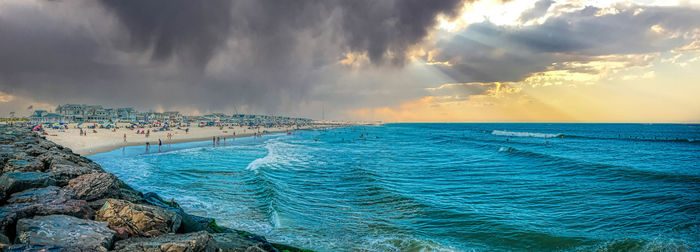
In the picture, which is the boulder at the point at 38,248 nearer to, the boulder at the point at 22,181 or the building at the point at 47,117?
the boulder at the point at 22,181

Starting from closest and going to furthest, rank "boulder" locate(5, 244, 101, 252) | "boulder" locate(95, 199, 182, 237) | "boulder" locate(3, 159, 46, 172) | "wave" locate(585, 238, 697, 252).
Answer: "boulder" locate(5, 244, 101, 252) → "boulder" locate(95, 199, 182, 237) → "boulder" locate(3, 159, 46, 172) → "wave" locate(585, 238, 697, 252)

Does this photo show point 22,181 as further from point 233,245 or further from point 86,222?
point 233,245

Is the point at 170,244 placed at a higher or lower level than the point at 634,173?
higher

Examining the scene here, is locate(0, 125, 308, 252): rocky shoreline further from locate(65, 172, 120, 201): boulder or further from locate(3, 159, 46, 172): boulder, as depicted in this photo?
locate(3, 159, 46, 172): boulder

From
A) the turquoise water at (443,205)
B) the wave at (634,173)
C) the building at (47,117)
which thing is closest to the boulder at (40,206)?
the turquoise water at (443,205)

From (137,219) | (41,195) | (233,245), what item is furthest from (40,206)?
(233,245)

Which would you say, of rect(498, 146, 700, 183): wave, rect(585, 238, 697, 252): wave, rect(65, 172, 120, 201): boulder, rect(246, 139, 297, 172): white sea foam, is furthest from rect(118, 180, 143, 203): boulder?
rect(498, 146, 700, 183): wave
